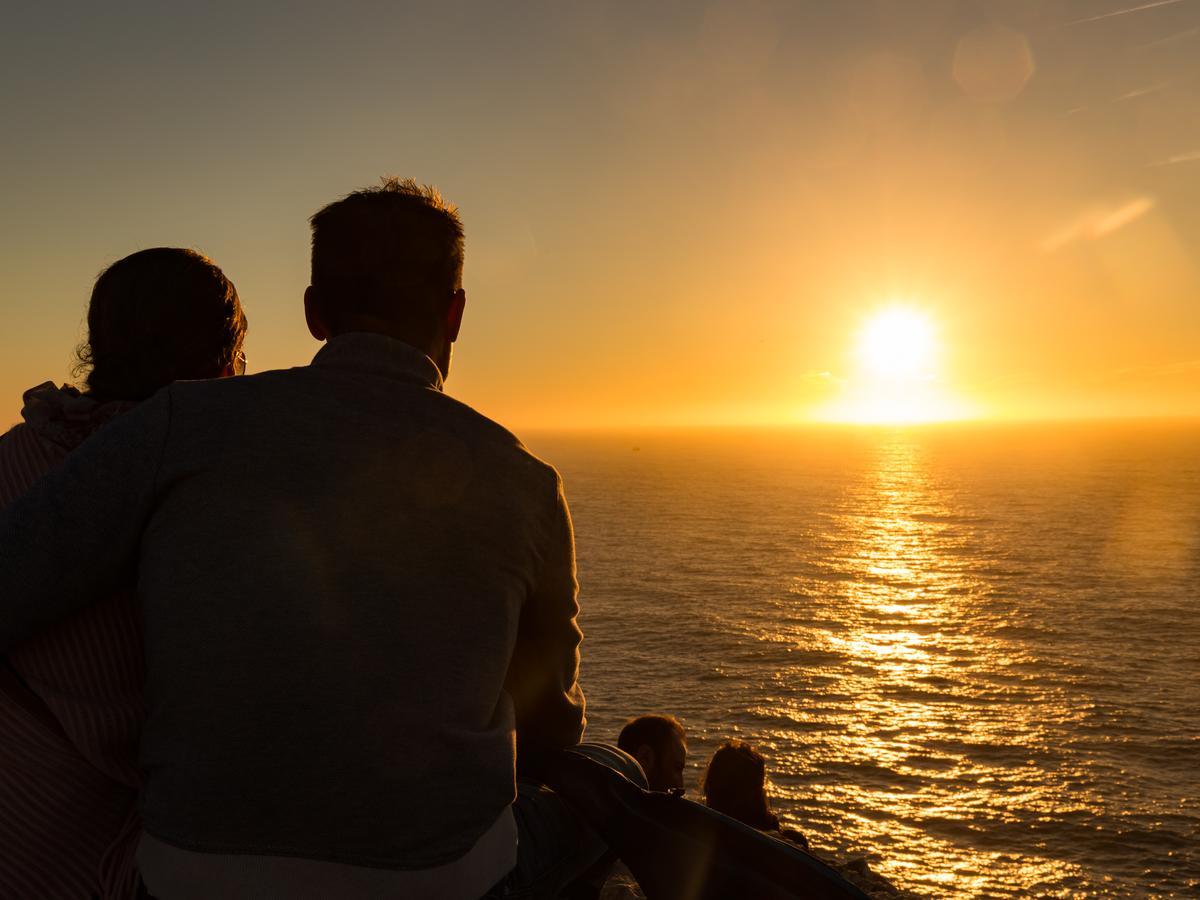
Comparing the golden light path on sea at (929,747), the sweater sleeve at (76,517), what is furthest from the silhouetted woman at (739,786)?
the golden light path on sea at (929,747)

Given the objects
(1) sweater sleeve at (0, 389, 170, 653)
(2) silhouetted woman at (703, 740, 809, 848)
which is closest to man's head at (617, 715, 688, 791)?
(2) silhouetted woman at (703, 740, 809, 848)

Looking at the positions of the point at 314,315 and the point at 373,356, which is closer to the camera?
the point at 373,356

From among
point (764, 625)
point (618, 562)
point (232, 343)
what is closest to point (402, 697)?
point (232, 343)

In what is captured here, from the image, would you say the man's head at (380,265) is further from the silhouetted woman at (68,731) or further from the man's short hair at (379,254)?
the silhouetted woman at (68,731)

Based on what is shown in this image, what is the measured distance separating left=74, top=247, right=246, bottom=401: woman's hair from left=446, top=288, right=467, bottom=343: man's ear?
0.61 m

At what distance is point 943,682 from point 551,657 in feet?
170

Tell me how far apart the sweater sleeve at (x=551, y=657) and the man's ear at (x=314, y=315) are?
713mm

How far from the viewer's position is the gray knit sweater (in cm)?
152

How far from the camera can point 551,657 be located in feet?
6.80

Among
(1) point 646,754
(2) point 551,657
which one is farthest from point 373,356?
(1) point 646,754

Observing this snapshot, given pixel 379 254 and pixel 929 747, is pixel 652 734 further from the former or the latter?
pixel 929 747

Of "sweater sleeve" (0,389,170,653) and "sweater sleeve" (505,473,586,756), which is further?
"sweater sleeve" (505,473,586,756)

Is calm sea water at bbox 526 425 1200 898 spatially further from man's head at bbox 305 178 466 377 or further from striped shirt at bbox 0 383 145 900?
man's head at bbox 305 178 466 377

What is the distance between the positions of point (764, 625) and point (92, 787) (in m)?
60.1
